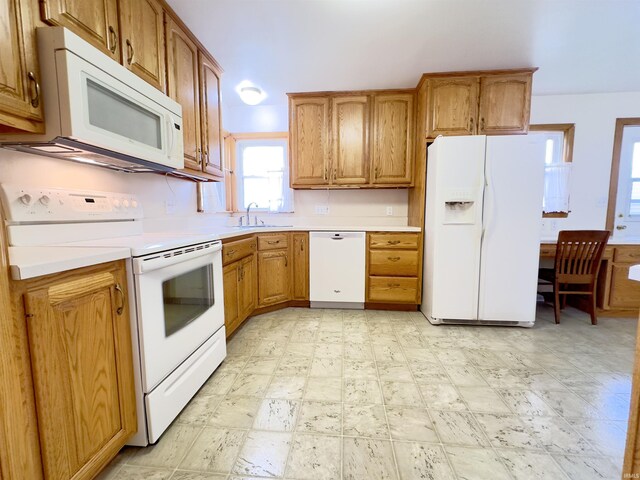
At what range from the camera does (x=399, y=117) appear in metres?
2.91

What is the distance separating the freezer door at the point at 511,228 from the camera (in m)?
2.32

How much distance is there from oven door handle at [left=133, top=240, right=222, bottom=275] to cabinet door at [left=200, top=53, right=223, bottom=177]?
0.94m

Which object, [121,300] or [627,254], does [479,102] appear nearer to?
[627,254]

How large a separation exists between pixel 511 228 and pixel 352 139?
1.76 metres

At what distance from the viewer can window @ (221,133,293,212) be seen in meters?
3.39

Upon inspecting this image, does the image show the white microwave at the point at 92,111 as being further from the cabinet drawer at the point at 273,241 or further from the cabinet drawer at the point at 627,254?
the cabinet drawer at the point at 627,254

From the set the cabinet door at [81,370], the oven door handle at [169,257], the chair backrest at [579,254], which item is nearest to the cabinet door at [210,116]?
the oven door handle at [169,257]

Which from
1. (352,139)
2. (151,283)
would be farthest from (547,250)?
(151,283)

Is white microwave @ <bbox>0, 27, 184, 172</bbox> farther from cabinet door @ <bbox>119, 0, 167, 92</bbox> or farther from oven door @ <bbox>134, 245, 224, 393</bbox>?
oven door @ <bbox>134, 245, 224, 393</bbox>

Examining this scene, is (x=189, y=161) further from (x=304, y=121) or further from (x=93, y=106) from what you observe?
(x=304, y=121)

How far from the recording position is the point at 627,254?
8.60 ft

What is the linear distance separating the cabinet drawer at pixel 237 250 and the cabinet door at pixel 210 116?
2.15 feet

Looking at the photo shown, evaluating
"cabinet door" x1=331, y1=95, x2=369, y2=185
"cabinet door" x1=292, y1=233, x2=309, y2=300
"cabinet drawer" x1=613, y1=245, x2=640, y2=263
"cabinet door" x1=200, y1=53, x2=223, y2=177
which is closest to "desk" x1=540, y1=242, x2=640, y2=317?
"cabinet drawer" x1=613, y1=245, x2=640, y2=263

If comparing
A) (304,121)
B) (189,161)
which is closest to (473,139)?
(304,121)
